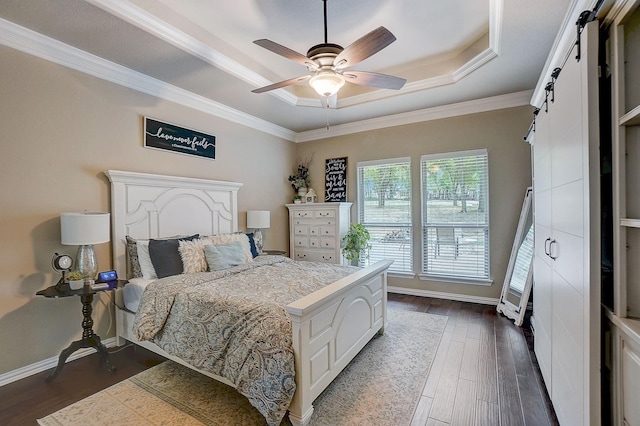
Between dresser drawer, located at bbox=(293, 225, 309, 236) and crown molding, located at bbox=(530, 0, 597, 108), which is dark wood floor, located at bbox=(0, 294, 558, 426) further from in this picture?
dresser drawer, located at bbox=(293, 225, 309, 236)

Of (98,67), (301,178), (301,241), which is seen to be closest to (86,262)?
(98,67)

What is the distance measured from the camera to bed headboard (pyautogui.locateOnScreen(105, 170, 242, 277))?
2834 millimetres

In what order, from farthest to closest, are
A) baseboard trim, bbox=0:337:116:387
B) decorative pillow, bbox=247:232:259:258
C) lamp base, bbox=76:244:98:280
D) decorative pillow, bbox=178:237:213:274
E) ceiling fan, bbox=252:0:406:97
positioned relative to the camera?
1. decorative pillow, bbox=247:232:259:258
2. decorative pillow, bbox=178:237:213:274
3. lamp base, bbox=76:244:98:280
4. baseboard trim, bbox=0:337:116:387
5. ceiling fan, bbox=252:0:406:97

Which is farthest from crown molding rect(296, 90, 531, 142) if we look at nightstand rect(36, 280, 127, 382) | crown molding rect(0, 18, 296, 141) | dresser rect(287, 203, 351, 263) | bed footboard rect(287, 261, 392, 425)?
nightstand rect(36, 280, 127, 382)

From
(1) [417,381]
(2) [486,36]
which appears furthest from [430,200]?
(1) [417,381]

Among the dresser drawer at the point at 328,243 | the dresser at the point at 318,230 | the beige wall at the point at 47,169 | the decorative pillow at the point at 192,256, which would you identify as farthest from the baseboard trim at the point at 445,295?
the beige wall at the point at 47,169

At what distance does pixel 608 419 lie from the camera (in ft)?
4.15

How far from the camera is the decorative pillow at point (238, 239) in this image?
3287 mm

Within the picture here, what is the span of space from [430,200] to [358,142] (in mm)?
1509

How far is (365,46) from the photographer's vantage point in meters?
1.91

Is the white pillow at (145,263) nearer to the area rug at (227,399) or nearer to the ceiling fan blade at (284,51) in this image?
the area rug at (227,399)

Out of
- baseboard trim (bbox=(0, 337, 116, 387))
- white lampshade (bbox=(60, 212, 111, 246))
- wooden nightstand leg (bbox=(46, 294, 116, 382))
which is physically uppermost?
white lampshade (bbox=(60, 212, 111, 246))

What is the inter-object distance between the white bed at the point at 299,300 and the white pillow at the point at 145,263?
158mm

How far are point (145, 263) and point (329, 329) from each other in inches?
75.0
